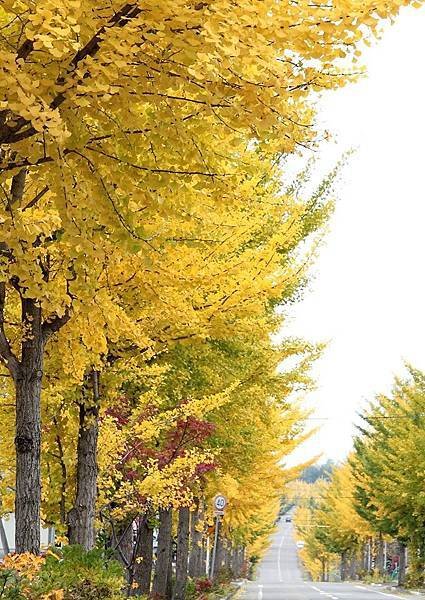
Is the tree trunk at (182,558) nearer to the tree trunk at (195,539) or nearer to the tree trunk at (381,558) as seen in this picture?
the tree trunk at (195,539)

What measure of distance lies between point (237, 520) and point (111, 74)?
32297mm

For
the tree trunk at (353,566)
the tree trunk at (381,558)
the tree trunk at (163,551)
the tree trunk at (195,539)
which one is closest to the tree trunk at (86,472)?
the tree trunk at (163,551)

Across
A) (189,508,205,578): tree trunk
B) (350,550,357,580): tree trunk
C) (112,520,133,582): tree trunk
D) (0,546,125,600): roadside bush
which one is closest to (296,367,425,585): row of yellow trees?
(189,508,205,578): tree trunk

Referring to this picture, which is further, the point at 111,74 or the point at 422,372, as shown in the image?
the point at 422,372

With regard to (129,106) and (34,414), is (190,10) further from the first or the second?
(34,414)

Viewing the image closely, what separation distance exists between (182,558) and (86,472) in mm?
→ 10681

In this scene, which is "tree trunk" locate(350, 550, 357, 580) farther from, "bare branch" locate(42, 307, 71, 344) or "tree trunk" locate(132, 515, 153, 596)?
"bare branch" locate(42, 307, 71, 344)

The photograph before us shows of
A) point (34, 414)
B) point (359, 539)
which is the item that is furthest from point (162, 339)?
point (359, 539)

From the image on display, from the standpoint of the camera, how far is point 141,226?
620 centimetres

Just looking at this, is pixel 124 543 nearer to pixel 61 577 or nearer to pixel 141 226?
pixel 61 577

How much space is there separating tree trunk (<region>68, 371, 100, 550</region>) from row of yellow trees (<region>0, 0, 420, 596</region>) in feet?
0.08

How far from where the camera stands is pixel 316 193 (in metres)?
16.4

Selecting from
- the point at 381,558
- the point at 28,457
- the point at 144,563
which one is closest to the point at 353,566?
the point at 381,558

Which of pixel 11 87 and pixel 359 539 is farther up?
pixel 359 539
